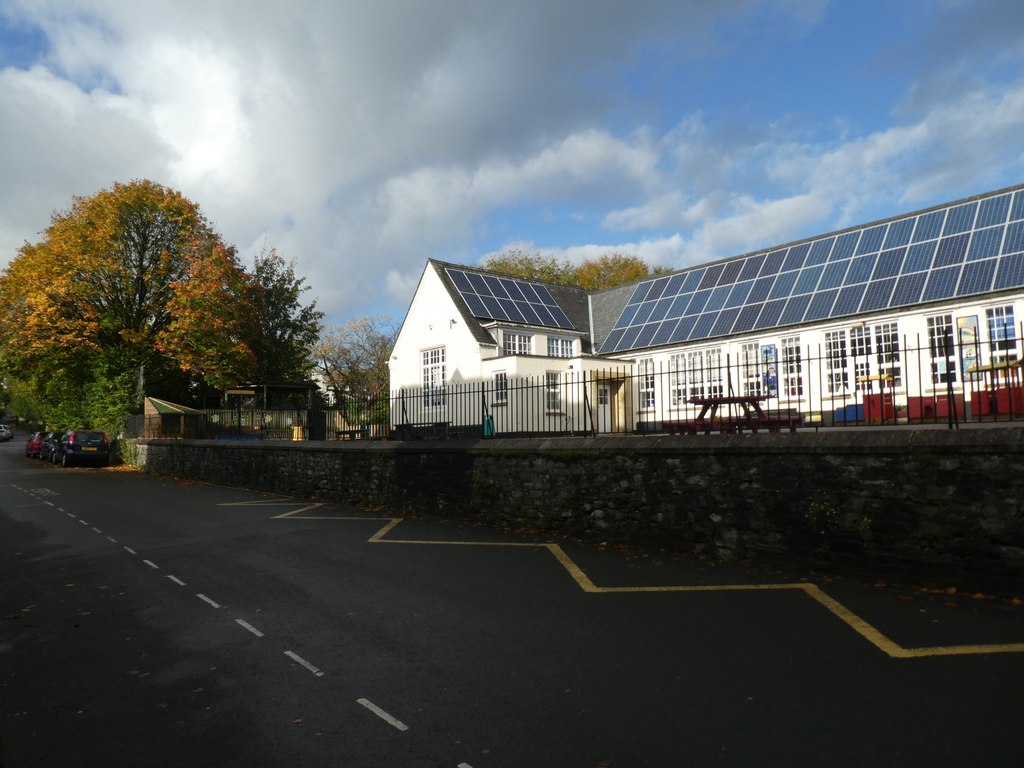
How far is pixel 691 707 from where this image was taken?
427 centimetres

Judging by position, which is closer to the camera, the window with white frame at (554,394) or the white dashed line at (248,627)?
the white dashed line at (248,627)

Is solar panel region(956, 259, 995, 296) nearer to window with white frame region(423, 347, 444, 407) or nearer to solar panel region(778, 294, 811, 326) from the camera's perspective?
solar panel region(778, 294, 811, 326)

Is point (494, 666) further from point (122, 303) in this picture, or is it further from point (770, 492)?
point (122, 303)

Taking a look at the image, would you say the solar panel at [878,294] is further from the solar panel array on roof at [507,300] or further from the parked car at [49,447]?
the parked car at [49,447]

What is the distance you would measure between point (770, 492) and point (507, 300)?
27948 millimetres

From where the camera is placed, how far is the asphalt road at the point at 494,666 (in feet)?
12.6

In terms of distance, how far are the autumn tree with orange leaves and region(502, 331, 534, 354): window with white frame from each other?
14.3 meters

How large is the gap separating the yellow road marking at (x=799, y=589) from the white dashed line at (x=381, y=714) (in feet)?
10.7

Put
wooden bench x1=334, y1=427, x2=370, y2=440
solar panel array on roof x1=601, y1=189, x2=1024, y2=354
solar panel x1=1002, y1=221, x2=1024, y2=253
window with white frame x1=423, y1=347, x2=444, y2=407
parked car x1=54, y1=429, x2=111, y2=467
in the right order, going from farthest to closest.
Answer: window with white frame x1=423, y1=347, x2=444, y2=407 → parked car x1=54, y1=429, x2=111, y2=467 → solar panel array on roof x1=601, y1=189, x2=1024, y2=354 → solar panel x1=1002, y1=221, x2=1024, y2=253 → wooden bench x1=334, y1=427, x2=370, y2=440

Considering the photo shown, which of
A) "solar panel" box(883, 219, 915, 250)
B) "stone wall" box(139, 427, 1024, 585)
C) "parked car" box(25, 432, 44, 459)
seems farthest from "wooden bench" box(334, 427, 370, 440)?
"parked car" box(25, 432, 44, 459)

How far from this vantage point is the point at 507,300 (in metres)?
35.3

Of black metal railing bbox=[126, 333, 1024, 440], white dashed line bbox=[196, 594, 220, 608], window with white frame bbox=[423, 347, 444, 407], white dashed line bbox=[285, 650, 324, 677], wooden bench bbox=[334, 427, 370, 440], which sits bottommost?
white dashed line bbox=[285, 650, 324, 677]

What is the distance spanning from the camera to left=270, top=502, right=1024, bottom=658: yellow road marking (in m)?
5.16

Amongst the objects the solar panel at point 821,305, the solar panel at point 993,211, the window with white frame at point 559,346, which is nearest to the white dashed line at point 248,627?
the solar panel at point 821,305
